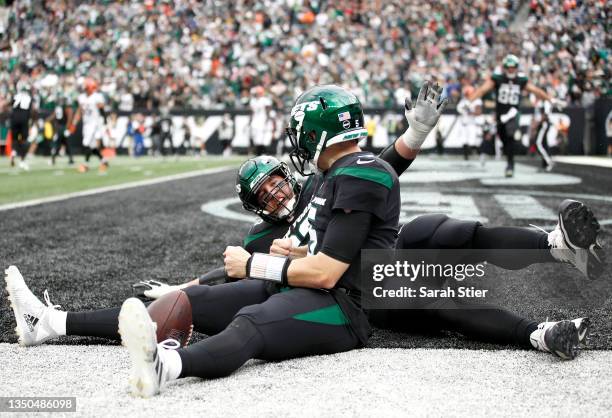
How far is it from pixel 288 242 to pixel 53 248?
3.91 meters

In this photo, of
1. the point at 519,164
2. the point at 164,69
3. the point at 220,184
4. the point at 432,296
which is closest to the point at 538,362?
the point at 432,296

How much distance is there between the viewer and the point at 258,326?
3143mm

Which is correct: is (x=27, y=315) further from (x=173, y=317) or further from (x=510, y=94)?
(x=510, y=94)

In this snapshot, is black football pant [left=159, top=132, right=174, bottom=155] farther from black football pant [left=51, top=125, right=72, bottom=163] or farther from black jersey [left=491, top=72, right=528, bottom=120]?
black jersey [left=491, top=72, right=528, bottom=120]

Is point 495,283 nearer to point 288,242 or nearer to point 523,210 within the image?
point 288,242

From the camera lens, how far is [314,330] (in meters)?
3.29

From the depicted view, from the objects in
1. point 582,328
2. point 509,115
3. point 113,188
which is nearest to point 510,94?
point 509,115

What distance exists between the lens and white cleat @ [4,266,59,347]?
11.9 feet

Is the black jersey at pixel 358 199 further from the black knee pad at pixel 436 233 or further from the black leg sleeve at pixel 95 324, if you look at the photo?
the black leg sleeve at pixel 95 324

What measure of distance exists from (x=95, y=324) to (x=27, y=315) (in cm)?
30

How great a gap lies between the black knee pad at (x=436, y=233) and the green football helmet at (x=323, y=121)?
57 centimetres

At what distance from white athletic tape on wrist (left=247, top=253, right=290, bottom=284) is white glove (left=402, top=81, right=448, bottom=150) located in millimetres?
1025

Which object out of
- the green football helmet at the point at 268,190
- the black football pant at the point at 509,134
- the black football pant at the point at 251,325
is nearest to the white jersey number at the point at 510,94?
the black football pant at the point at 509,134

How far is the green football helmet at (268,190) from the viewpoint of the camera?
3.95 metres
